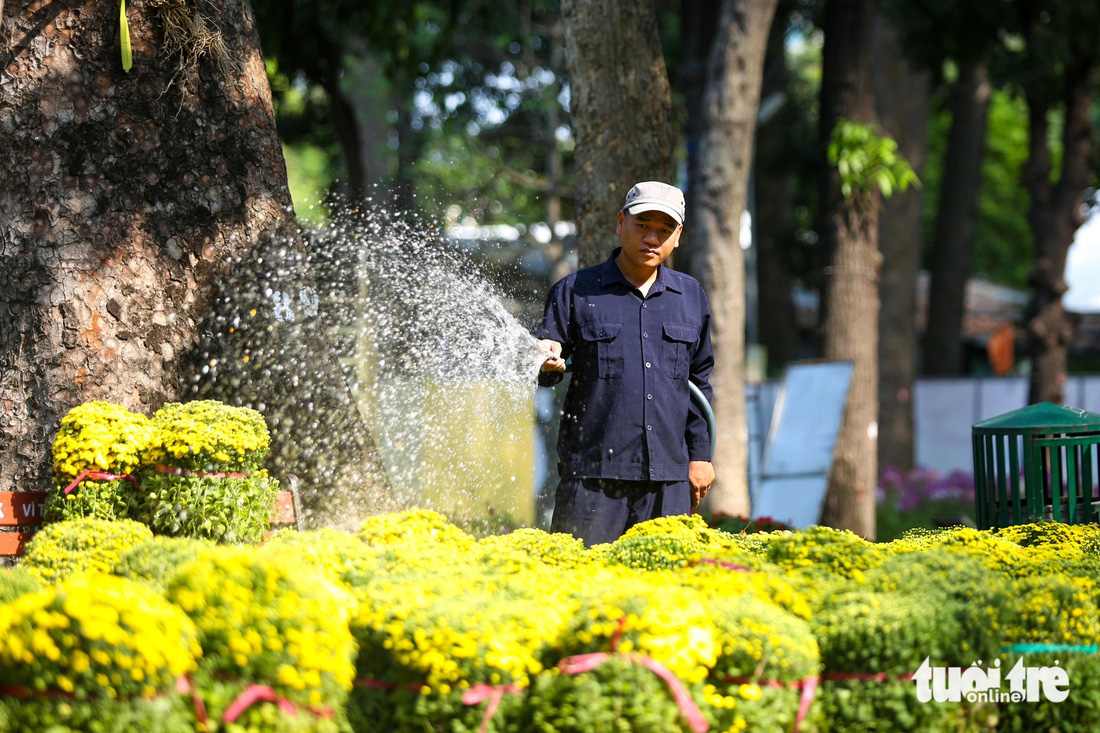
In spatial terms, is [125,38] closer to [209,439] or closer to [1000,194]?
[209,439]

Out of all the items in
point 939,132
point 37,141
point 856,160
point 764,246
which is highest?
point 939,132

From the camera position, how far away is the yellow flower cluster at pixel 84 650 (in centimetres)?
205

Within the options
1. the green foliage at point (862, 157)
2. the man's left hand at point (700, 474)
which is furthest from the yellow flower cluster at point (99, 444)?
the green foliage at point (862, 157)

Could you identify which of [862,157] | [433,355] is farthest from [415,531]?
[862,157]

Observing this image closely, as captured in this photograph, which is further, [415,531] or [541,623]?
[415,531]

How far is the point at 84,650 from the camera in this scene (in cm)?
206

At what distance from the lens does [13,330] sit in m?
4.08

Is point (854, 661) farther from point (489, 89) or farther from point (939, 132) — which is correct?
point (939, 132)

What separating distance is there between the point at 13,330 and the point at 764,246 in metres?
15.6

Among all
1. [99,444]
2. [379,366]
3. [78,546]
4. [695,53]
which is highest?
[695,53]

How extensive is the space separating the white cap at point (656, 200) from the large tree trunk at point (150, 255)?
141 cm

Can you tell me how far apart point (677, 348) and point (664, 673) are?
2.28m

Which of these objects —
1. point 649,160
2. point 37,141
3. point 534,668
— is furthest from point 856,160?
point 534,668

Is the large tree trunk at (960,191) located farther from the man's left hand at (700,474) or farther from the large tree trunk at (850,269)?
the man's left hand at (700,474)
